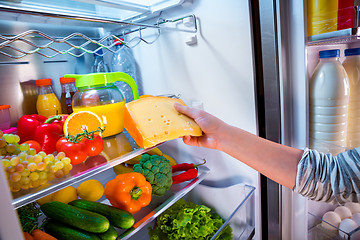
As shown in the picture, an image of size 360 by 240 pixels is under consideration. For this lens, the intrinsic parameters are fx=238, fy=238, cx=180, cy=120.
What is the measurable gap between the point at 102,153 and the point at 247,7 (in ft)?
2.64

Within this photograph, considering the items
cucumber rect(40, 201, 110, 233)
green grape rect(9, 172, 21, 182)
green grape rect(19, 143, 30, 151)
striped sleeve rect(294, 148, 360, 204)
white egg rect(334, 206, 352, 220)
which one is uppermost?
green grape rect(19, 143, 30, 151)

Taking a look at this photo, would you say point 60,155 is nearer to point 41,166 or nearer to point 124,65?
point 41,166

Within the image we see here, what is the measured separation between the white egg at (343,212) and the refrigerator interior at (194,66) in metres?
0.34

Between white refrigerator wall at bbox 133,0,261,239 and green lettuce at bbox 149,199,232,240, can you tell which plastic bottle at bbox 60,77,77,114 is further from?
green lettuce at bbox 149,199,232,240

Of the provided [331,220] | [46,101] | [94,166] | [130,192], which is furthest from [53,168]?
[331,220]

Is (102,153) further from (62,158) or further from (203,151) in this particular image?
(203,151)

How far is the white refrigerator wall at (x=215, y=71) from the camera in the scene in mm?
1017

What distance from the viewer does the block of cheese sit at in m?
0.82

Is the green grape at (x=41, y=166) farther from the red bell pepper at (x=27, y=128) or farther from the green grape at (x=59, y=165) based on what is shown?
the red bell pepper at (x=27, y=128)

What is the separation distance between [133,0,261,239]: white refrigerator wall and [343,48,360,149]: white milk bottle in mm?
404

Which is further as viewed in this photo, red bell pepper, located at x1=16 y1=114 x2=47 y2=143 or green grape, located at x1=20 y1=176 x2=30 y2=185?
red bell pepper, located at x1=16 y1=114 x2=47 y2=143

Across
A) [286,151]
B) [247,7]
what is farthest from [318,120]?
[247,7]

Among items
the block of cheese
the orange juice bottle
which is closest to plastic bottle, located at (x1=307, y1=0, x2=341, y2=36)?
the block of cheese

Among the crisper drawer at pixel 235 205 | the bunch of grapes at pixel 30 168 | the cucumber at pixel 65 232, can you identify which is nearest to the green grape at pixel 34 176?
the bunch of grapes at pixel 30 168
